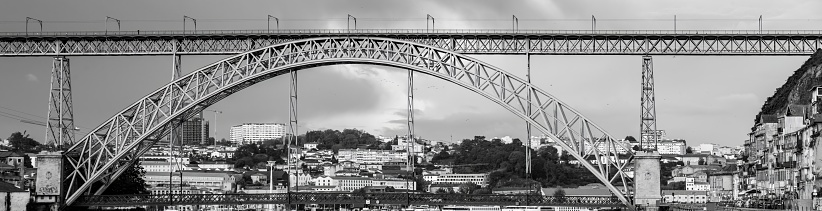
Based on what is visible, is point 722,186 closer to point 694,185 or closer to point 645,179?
point 694,185

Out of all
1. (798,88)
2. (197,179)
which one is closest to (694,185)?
(197,179)

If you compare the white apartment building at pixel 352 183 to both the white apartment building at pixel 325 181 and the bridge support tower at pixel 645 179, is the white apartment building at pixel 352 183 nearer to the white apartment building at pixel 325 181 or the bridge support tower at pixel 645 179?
the white apartment building at pixel 325 181

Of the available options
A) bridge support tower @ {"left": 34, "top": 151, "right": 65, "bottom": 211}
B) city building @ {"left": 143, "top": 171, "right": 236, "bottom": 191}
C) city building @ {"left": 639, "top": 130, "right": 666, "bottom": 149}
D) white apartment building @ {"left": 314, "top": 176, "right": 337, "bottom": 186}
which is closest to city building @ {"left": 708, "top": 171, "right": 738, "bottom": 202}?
city building @ {"left": 639, "top": 130, "right": 666, "bottom": 149}

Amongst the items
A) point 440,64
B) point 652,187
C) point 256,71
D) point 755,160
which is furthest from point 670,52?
point 755,160

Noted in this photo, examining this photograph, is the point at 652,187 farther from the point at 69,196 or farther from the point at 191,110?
the point at 69,196

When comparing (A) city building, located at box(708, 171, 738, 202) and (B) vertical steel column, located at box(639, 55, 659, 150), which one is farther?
(A) city building, located at box(708, 171, 738, 202)

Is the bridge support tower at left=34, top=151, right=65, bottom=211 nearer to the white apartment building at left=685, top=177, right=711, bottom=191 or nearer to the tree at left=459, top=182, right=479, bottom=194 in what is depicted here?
the tree at left=459, top=182, right=479, bottom=194
